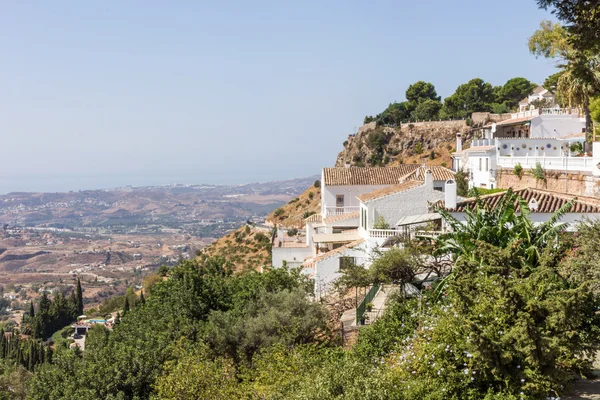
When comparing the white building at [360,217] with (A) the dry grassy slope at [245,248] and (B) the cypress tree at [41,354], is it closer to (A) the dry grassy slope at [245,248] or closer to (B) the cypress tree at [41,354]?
(A) the dry grassy slope at [245,248]

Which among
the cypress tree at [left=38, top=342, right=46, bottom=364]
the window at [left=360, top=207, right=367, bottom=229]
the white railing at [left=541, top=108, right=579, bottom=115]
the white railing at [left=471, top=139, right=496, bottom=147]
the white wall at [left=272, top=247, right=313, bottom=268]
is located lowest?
the cypress tree at [left=38, top=342, right=46, bottom=364]

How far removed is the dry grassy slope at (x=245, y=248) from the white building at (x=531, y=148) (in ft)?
65.2

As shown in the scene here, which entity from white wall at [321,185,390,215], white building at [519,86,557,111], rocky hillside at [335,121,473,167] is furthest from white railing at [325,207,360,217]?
rocky hillside at [335,121,473,167]

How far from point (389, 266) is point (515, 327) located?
8.13m

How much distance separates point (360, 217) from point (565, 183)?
9904 millimetres

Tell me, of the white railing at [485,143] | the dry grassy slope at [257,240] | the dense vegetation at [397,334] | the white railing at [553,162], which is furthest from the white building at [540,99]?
the dense vegetation at [397,334]

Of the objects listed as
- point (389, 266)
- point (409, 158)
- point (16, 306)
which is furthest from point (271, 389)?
point (16, 306)

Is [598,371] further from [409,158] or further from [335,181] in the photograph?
[409,158]

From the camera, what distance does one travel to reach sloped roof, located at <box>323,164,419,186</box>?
1665 inches

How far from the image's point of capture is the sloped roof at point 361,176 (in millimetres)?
42281

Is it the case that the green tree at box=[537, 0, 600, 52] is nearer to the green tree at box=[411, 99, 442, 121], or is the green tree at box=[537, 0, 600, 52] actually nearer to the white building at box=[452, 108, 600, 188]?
the white building at box=[452, 108, 600, 188]

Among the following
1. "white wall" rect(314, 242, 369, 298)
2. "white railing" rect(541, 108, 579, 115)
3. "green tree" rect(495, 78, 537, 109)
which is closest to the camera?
"white wall" rect(314, 242, 369, 298)

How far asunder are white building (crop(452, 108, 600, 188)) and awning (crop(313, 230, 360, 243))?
9818mm

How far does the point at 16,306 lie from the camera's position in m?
176
